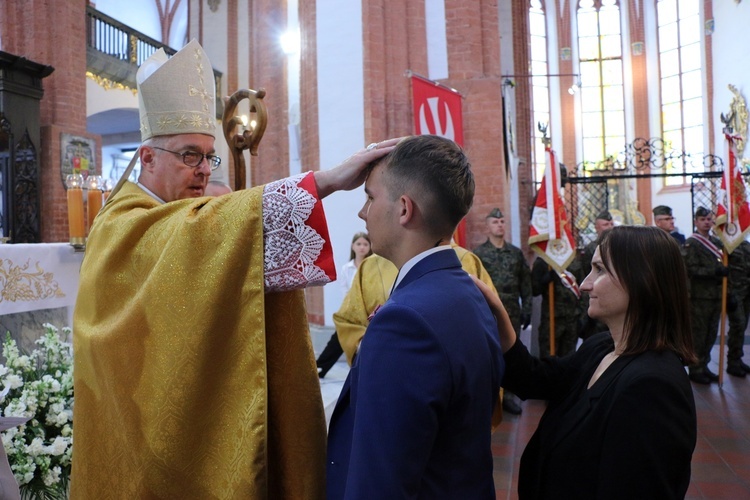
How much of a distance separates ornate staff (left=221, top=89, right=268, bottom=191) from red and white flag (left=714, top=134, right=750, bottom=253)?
5.31m

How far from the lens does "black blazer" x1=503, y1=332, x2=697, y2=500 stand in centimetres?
136

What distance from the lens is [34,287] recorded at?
282cm

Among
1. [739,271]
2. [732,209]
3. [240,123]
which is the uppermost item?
[240,123]

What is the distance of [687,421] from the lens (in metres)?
1.39

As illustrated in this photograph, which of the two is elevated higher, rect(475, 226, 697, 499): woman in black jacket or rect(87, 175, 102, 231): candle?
rect(87, 175, 102, 231): candle

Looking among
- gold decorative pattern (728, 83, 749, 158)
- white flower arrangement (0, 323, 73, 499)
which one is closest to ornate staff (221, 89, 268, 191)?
white flower arrangement (0, 323, 73, 499)

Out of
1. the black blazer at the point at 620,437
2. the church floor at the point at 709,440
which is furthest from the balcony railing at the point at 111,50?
the black blazer at the point at 620,437

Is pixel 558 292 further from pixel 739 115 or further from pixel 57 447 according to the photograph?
pixel 739 115

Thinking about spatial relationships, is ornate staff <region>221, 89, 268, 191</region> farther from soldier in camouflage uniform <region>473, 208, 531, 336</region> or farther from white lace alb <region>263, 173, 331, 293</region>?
soldier in camouflage uniform <region>473, 208, 531, 336</region>

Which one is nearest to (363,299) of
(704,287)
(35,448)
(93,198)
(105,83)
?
(93,198)

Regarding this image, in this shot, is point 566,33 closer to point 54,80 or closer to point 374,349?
point 54,80

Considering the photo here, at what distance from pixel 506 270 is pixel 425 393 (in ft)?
16.5

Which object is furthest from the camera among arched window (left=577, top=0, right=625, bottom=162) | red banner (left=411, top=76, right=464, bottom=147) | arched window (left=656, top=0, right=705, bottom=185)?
arched window (left=577, top=0, right=625, bottom=162)

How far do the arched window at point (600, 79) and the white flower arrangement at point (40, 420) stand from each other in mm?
21475
